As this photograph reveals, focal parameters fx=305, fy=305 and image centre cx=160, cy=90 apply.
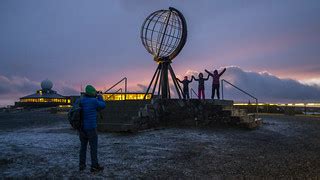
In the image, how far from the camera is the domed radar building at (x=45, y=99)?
240ft

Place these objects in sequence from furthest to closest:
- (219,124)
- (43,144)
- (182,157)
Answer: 1. (219,124)
2. (43,144)
3. (182,157)

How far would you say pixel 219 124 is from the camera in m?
15.6

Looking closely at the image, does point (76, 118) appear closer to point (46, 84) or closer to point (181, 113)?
point (181, 113)

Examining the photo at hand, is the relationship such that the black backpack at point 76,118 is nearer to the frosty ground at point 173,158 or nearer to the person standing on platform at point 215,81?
the frosty ground at point 173,158

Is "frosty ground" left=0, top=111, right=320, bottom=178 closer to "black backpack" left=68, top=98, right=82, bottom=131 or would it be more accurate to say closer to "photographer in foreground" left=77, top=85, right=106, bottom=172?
"photographer in foreground" left=77, top=85, right=106, bottom=172

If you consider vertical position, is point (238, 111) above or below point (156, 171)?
above

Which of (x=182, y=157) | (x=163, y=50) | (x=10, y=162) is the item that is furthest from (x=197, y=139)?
(x=163, y=50)

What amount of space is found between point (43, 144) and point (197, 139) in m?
5.41

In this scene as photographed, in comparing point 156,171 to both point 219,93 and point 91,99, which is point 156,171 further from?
point 219,93

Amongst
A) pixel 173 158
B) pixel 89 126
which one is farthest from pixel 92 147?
pixel 173 158

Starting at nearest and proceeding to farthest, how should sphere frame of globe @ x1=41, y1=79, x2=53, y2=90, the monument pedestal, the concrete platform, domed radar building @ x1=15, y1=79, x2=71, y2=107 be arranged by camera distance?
the monument pedestal, the concrete platform, domed radar building @ x1=15, y1=79, x2=71, y2=107, sphere frame of globe @ x1=41, y1=79, x2=53, y2=90

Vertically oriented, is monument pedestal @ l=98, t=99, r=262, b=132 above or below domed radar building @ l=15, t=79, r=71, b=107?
below

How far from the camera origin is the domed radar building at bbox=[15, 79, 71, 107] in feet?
240

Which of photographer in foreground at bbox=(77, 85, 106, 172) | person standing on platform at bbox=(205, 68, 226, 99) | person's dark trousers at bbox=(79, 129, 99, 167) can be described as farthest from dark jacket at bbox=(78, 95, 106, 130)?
person standing on platform at bbox=(205, 68, 226, 99)
